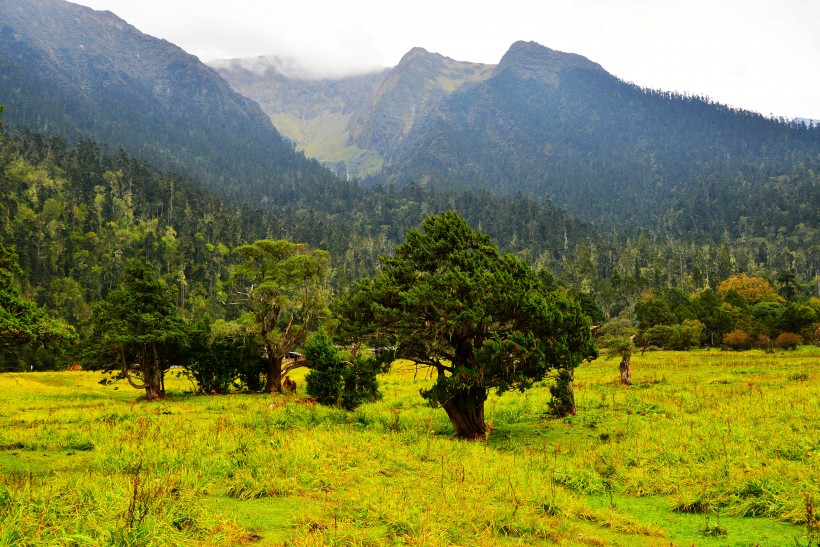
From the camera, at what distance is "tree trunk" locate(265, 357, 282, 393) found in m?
41.1

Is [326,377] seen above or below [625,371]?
below

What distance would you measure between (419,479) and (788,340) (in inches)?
2680

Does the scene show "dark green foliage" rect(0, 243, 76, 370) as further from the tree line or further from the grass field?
the grass field

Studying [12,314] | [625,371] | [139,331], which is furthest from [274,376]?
[12,314]

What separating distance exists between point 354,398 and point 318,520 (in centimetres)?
2158

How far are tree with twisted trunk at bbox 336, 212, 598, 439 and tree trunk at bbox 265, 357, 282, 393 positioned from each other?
23.4 metres

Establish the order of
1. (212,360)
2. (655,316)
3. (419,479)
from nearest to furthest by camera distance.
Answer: (419,479) < (212,360) < (655,316)

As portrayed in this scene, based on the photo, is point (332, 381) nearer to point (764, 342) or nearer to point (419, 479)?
point (419, 479)

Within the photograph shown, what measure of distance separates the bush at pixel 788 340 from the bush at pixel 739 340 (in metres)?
3.56

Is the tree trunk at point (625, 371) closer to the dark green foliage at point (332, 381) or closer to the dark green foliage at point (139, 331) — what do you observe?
the dark green foliage at point (332, 381)

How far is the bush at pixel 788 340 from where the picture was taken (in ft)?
201

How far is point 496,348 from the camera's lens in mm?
16109

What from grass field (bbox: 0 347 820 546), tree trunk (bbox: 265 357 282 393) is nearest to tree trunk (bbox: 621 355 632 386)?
grass field (bbox: 0 347 820 546)

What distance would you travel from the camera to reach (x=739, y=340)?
216 ft
